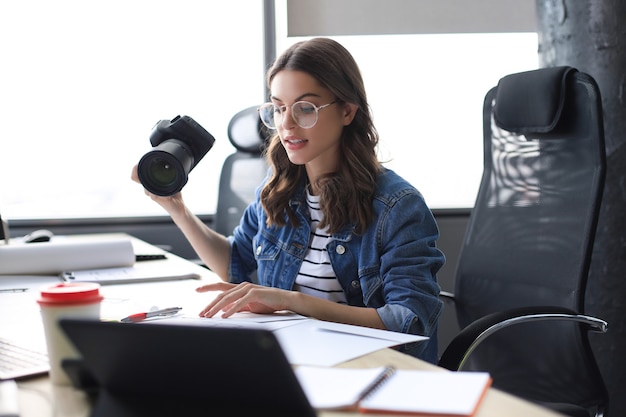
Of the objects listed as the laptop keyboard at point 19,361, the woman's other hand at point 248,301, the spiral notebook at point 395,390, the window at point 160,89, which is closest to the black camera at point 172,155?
the woman's other hand at point 248,301

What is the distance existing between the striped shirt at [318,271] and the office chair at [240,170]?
3.72ft

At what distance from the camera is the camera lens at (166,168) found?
1.73m

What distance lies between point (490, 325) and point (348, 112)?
62 cm

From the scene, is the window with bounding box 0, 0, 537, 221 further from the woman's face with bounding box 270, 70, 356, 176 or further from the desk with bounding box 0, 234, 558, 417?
the desk with bounding box 0, 234, 558, 417

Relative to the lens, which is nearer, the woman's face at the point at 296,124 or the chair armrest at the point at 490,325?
the chair armrest at the point at 490,325

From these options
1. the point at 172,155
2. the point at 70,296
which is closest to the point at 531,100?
the point at 172,155

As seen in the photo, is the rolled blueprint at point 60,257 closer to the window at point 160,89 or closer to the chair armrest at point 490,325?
the chair armrest at point 490,325

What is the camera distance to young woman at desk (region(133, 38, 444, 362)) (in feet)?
5.36

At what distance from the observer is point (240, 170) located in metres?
3.15

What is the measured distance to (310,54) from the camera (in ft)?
6.05

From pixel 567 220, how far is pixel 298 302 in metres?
0.70

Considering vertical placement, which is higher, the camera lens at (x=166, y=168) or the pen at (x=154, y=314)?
the camera lens at (x=166, y=168)

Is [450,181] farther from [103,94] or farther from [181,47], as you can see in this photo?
[103,94]

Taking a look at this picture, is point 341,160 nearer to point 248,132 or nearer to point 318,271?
point 318,271
